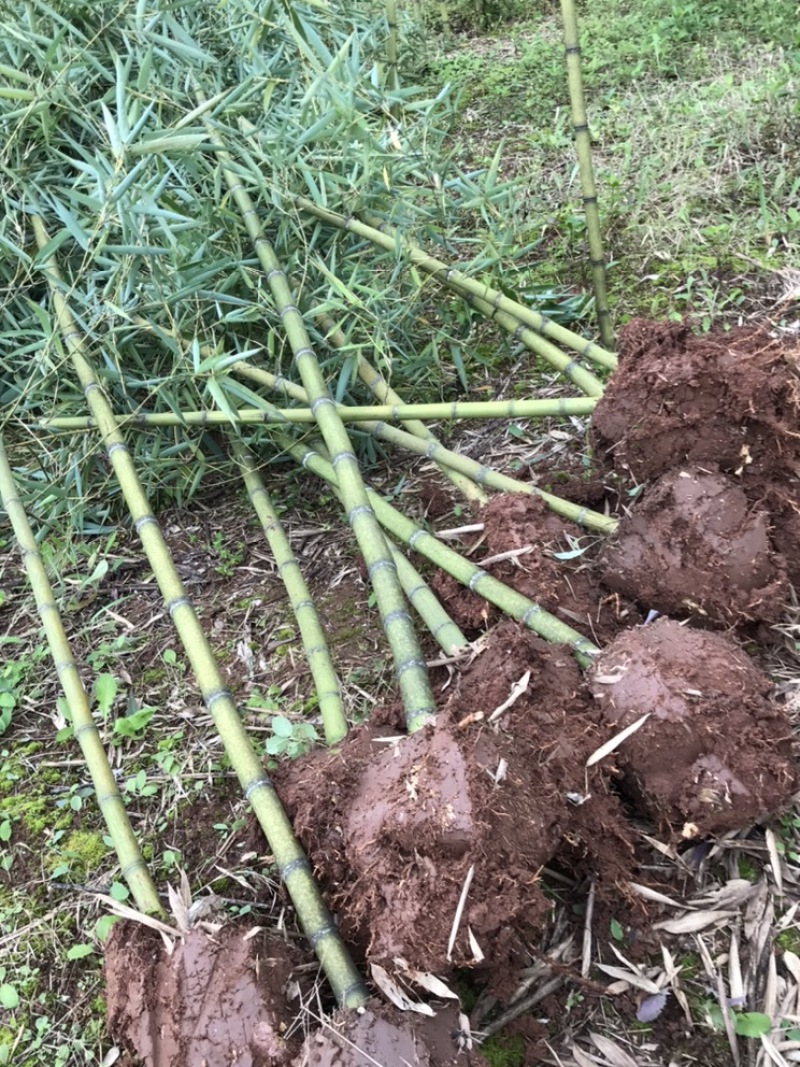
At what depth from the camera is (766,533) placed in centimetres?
161

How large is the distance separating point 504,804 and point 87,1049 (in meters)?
0.83

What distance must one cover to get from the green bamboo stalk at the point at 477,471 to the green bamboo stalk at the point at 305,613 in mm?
222

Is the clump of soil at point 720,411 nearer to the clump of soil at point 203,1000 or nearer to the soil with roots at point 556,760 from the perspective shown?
the soil with roots at point 556,760

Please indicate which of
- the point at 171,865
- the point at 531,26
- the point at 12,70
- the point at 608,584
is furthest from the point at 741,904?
the point at 531,26

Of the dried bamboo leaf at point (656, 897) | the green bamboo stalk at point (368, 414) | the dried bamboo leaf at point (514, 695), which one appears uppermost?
the green bamboo stalk at point (368, 414)

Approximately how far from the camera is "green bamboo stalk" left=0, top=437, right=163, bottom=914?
1430 millimetres

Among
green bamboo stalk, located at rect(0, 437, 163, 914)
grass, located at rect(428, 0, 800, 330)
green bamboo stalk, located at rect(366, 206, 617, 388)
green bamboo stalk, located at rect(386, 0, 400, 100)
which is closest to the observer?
green bamboo stalk, located at rect(0, 437, 163, 914)

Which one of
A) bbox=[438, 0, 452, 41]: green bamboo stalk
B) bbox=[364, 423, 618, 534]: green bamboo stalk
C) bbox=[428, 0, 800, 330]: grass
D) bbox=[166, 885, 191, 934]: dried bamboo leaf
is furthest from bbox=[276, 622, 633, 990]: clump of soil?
bbox=[438, 0, 452, 41]: green bamboo stalk

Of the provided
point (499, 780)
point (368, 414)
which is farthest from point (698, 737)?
point (368, 414)

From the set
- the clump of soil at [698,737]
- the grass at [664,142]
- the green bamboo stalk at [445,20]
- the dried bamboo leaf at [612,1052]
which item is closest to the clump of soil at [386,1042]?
the dried bamboo leaf at [612,1052]

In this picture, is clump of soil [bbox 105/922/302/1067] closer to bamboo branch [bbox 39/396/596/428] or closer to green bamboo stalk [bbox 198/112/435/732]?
green bamboo stalk [bbox 198/112/435/732]

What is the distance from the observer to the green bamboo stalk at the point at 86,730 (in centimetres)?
143

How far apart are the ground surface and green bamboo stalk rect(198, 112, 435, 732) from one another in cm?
9

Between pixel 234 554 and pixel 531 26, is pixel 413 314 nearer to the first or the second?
pixel 234 554
